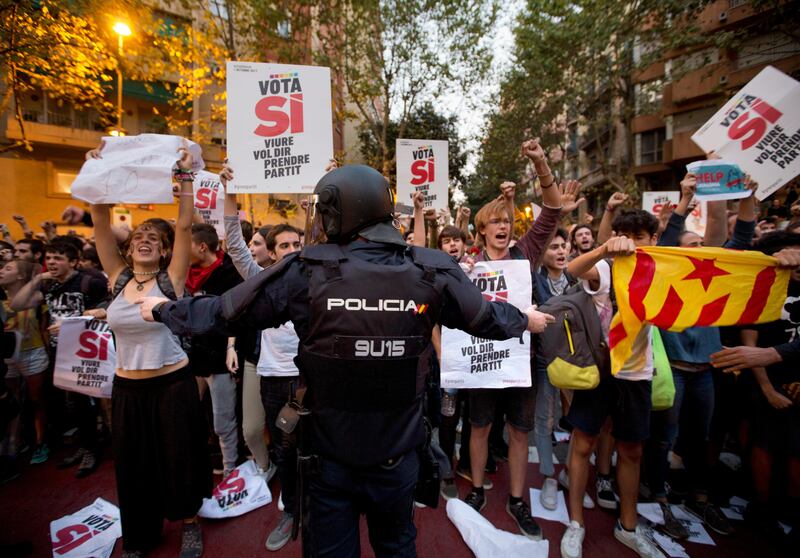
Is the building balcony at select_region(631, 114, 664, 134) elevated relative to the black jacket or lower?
elevated

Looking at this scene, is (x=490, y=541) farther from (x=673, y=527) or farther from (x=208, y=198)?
(x=208, y=198)

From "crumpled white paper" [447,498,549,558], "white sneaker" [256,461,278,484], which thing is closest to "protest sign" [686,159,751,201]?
"crumpled white paper" [447,498,549,558]

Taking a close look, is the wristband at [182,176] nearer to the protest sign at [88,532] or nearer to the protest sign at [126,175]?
the protest sign at [126,175]

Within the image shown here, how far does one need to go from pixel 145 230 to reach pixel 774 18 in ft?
44.3

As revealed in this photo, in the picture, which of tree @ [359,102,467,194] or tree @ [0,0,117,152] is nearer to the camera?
tree @ [0,0,117,152]

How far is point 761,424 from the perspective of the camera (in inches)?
127

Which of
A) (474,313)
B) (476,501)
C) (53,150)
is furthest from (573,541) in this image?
(53,150)

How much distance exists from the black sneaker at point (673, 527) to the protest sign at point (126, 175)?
4.46 meters

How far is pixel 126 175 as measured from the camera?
8.70 ft

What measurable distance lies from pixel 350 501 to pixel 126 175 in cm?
249

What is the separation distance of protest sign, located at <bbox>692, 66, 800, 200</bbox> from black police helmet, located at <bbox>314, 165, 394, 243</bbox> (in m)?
3.65

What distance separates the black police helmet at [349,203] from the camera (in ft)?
6.21

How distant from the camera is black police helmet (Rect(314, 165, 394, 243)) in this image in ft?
6.21

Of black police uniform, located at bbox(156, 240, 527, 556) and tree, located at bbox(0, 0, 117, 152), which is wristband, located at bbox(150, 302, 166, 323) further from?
tree, located at bbox(0, 0, 117, 152)
